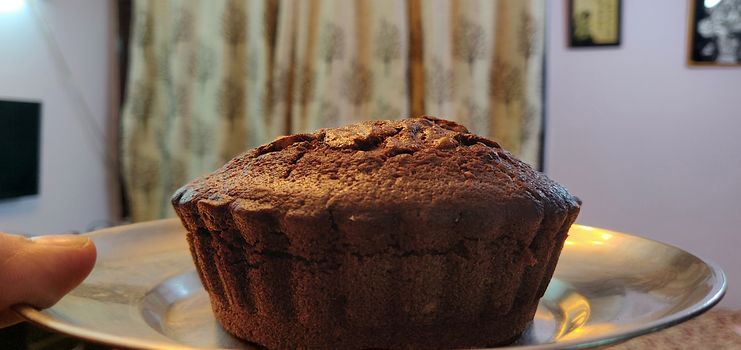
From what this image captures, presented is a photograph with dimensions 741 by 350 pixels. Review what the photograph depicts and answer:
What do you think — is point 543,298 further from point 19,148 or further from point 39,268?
point 19,148

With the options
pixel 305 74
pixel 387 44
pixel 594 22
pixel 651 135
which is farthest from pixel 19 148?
pixel 651 135

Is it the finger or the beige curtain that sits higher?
the beige curtain

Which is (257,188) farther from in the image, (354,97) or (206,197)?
(354,97)

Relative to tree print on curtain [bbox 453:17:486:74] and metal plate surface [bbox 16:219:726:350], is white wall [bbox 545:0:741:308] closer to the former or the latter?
tree print on curtain [bbox 453:17:486:74]

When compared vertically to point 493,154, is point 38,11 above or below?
above

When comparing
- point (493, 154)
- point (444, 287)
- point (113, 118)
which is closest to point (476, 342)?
point (444, 287)

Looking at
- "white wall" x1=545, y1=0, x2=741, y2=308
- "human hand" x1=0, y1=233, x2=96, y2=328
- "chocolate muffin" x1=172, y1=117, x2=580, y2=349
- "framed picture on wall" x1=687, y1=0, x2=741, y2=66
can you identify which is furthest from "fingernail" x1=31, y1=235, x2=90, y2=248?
"framed picture on wall" x1=687, y1=0, x2=741, y2=66

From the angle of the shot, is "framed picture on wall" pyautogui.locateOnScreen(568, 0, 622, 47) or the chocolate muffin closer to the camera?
the chocolate muffin
